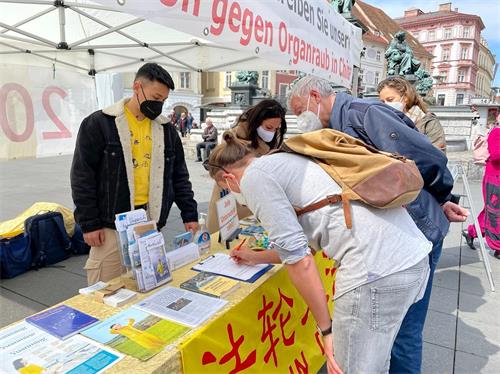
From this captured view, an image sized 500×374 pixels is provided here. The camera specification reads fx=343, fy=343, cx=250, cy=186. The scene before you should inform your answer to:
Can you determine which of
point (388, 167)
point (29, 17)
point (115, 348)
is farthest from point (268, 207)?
point (29, 17)

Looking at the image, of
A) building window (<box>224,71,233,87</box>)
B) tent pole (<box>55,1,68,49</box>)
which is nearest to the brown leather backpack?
tent pole (<box>55,1,68,49</box>)

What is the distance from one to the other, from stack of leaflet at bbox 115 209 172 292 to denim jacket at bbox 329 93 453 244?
96cm

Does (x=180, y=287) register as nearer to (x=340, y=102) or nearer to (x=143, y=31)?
(x=340, y=102)

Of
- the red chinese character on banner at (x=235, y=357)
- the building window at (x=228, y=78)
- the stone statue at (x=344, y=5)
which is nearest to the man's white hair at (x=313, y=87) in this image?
the red chinese character on banner at (x=235, y=357)

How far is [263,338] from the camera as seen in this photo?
1.51m

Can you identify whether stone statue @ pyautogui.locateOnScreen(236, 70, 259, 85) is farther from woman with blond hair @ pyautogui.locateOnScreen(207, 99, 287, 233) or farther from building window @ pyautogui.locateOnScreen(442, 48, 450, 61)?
building window @ pyautogui.locateOnScreen(442, 48, 450, 61)

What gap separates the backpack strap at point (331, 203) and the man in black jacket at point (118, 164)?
50.6 inches

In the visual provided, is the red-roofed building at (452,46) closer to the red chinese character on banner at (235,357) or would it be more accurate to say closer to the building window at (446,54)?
the building window at (446,54)

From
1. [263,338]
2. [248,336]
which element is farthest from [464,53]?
[248,336]

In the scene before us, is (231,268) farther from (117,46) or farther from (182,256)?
(117,46)

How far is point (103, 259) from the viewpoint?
205cm

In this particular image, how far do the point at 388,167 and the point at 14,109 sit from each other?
2.52 meters

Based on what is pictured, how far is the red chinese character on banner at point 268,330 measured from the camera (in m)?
1.52

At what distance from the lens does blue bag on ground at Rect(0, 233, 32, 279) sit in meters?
3.23
